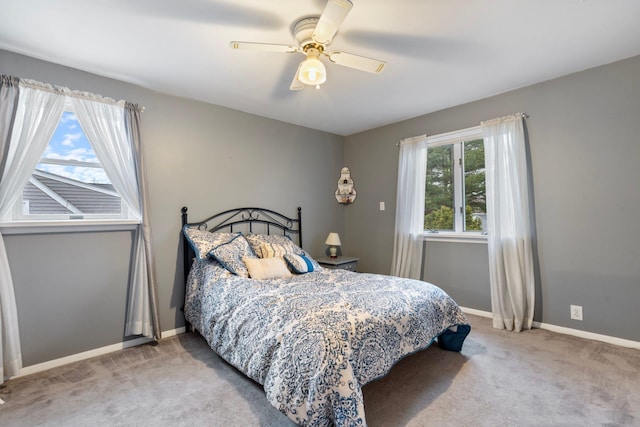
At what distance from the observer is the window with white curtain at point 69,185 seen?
7.93 feet

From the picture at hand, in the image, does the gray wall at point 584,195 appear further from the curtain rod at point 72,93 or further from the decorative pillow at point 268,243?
the curtain rod at point 72,93

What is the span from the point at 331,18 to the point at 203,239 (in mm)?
2187

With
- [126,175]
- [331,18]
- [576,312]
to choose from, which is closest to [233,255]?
[126,175]

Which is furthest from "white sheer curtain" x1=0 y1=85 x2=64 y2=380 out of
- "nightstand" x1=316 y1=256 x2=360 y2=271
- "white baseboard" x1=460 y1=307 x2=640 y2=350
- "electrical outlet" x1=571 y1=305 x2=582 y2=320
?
"electrical outlet" x1=571 y1=305 x2=582 y2=320

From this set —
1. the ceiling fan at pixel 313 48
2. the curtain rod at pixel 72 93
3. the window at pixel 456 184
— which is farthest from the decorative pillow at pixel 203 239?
the window at pixel 456 184

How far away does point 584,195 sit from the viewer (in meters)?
2.72

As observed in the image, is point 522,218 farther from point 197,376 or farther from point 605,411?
point 197,376

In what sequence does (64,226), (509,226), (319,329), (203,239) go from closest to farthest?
(319,329), (64,226), (203,239), (509,226)

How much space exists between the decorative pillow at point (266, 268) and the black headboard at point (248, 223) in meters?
0.74

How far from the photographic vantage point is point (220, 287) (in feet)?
8.12

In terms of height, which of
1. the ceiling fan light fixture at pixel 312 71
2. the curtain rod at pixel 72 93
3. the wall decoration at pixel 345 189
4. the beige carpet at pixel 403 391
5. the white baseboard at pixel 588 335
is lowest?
the beige carpet at pixel 403 391

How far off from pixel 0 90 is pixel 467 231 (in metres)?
4.35

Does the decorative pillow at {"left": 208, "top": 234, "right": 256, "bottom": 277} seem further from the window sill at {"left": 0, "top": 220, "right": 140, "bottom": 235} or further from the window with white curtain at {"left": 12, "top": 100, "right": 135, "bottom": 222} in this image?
the window with white curtain at {"left": 12, "top": 100, "right": 135, "bottom": 222}

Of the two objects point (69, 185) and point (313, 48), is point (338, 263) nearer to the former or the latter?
point (313, 48)
